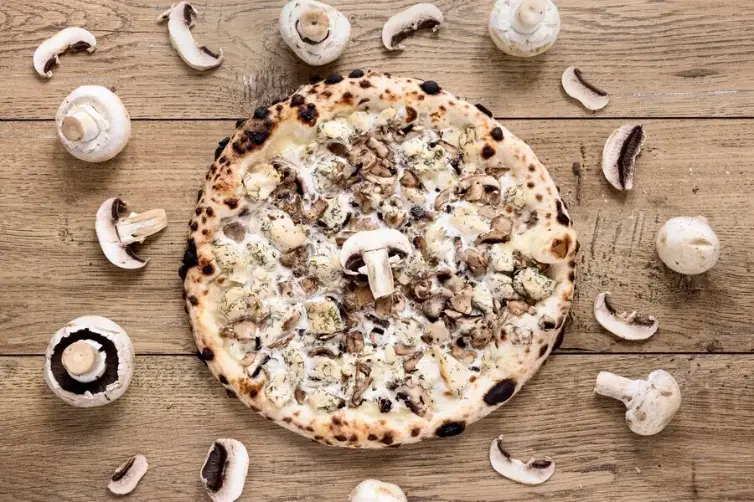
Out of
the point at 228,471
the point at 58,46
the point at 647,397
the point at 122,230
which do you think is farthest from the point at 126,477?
the point at 647,397

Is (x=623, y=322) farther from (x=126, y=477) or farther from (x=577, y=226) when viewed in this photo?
(x=126, y=477)

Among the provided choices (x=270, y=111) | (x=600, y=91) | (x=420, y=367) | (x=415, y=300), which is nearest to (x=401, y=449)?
(x=420, y=367)

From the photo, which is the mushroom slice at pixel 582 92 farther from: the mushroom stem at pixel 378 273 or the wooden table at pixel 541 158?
the mushroom stem at pixel 378 273

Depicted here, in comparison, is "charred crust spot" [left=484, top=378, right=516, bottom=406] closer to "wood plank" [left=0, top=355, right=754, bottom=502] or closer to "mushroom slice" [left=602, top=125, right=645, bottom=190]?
"wood plank" [left=0, top=355, right=754, bottom=502]

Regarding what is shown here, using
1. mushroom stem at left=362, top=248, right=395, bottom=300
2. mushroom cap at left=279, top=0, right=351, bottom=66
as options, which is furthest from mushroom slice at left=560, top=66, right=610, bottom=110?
mushroom stem at left=362, top=248, right=395, bottom=300

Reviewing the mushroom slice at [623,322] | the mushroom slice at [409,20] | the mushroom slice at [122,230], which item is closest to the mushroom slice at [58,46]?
the mushroom slice at [122,230]
